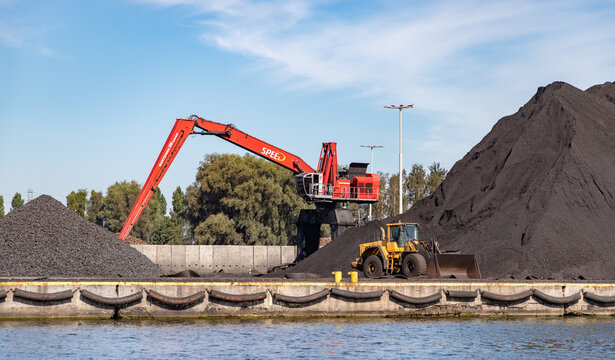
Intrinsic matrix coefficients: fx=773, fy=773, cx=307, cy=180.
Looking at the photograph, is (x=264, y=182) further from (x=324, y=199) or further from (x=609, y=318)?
(x=609, y=318)

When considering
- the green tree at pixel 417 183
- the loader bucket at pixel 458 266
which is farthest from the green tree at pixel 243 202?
the loader bucket at pixel 458 266

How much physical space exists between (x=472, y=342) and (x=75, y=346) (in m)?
10.8

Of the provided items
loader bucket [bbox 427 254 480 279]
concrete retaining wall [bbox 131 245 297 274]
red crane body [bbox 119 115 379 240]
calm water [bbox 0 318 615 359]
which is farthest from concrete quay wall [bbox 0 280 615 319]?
concrete retaining wall [bbox 131 245 297 274]

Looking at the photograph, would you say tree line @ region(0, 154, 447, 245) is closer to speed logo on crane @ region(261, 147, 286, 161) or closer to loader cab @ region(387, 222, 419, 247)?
speed logo on crane @ region(261, 147, 286, 161)

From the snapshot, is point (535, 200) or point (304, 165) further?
point (304, 165)

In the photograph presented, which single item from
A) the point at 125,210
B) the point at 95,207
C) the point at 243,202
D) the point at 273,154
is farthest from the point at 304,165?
the point at 95,207

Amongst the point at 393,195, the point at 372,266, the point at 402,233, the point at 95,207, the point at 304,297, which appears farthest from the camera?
Answer: the point at 95,207

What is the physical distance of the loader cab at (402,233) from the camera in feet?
105

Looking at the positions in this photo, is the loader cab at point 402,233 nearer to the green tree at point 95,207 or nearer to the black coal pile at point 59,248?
the black coal pile at point 59,248

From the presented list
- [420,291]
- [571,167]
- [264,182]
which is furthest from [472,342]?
[264,182]

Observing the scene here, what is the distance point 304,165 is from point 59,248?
24825 millimetres

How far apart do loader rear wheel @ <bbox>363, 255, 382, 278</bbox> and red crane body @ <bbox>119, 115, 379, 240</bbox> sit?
1884cm

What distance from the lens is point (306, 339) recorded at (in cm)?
2152

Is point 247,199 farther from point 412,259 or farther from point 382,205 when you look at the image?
point 412,259
